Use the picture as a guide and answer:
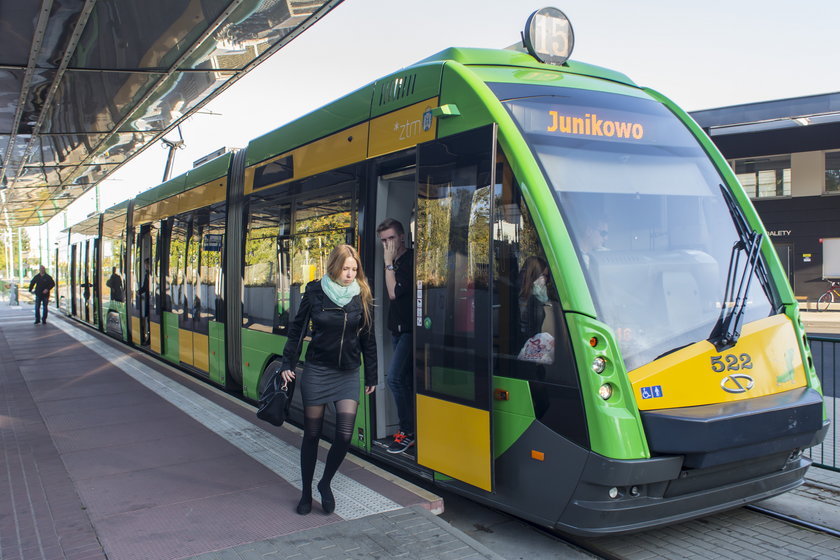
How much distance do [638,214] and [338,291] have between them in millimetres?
2007

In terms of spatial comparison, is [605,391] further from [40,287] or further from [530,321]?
[40,287]

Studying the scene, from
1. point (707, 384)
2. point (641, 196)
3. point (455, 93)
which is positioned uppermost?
point (455, 93)

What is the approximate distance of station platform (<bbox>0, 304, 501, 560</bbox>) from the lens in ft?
13.3

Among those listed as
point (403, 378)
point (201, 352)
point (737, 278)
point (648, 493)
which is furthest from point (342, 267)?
point (201, 352)

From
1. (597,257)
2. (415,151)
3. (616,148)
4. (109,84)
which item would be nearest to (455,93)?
(415,151)

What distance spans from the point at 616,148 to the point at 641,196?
366 millimetres

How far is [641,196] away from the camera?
14.8 ft

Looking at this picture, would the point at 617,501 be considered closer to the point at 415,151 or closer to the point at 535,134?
the point at 535,134

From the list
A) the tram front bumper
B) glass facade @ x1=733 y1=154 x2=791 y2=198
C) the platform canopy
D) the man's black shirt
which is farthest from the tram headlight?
glass facade @ x1=733 y1=154 x2=791 y2=198

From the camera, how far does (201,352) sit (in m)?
9.93

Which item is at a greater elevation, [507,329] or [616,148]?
[616,148]

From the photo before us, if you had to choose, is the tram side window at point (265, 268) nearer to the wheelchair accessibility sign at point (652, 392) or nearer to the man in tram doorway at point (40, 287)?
the wheelchair accessibility sign at point (652, 392)

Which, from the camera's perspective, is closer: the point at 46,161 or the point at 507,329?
the point at 507,329

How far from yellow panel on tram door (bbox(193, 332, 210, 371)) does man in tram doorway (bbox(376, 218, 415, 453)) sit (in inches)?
194
